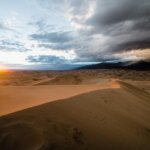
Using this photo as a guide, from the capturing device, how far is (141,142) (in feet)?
13.5

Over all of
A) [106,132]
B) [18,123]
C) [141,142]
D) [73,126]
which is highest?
[18,123]

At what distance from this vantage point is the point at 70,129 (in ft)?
11.8

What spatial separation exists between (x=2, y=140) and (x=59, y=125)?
1.08 meters

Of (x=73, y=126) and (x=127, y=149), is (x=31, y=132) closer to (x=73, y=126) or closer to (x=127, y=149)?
(x=73, y=126)

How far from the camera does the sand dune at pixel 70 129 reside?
3074 millimetres

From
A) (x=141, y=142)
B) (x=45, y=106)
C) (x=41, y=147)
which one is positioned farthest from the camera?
(x=45, y=106)

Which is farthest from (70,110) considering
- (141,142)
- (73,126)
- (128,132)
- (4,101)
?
(4,101)

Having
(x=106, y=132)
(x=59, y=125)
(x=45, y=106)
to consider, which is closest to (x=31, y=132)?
(x=59, y=125)

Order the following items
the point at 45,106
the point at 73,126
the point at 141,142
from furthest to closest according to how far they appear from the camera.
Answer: the point at 45,106
the point at 141,142
the point at 73,126

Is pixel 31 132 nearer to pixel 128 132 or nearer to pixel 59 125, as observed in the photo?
pixel 59 125

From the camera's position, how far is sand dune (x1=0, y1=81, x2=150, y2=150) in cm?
307

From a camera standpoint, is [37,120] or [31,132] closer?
[31,132]

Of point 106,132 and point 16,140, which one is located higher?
point 16,140

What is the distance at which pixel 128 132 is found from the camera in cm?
438
